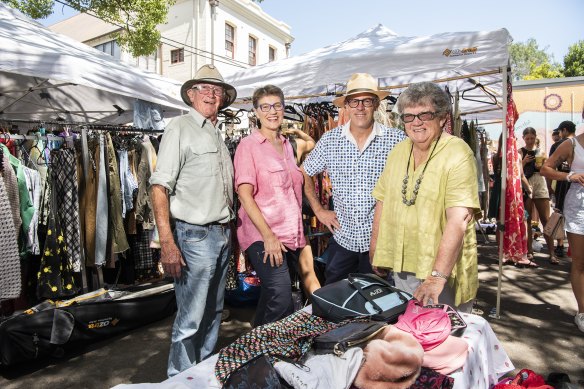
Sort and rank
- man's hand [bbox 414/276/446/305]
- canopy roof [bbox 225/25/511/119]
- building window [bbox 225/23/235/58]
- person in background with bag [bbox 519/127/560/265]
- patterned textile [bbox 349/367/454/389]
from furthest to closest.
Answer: building window [bbox 225/23/235/58]
person in background with bag [bbox 519/127/560/265]
canopy roof [bbox 225/25/511/119]
man's hand [bbox 414/276/446/305]
patterned textile [bbox 349/367/454/389]

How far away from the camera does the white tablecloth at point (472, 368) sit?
1.30m

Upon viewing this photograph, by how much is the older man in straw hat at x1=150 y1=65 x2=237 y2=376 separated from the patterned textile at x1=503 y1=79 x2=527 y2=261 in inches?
121

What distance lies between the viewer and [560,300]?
14.7 ft

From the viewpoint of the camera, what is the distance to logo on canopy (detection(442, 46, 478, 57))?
3.46 metres

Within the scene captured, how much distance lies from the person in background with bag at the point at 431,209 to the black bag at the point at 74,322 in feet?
8.30

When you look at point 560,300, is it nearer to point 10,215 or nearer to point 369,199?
point 369,199

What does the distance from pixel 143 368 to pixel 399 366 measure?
2.47 metres

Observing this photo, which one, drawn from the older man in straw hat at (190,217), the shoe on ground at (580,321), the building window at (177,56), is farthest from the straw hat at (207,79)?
the building window at (177,56)

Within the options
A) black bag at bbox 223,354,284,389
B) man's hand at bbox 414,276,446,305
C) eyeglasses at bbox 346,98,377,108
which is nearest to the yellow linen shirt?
man's hand at bbox 414,276,446,305

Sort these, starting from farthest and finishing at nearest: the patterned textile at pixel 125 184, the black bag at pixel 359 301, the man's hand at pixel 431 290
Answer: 1. the patterned textile at pixel 125 184
2. the man's hand at pixel 431 290
3. the black bag at pixel 359 301

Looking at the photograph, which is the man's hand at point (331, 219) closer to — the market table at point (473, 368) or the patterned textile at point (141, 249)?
the market table at point (473, 368)

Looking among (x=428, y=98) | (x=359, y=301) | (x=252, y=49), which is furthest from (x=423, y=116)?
(x=252, y=49)

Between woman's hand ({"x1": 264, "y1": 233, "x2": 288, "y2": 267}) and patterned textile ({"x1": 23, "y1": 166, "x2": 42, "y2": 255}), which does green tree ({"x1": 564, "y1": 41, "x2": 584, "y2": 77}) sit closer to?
woman's hand ({"x1": 264, "y1": 233, "x2": 288, "y2": 267})

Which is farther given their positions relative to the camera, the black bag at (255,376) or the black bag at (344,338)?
the black bag at (344,338)
